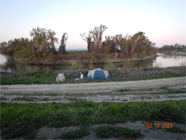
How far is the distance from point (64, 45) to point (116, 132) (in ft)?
217

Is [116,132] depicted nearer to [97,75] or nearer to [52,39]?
[97,75]

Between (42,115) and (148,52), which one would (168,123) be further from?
(148,52)

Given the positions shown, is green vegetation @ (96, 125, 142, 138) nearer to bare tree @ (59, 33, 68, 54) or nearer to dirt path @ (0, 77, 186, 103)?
dirt path @ (0, 77, 186, 103)

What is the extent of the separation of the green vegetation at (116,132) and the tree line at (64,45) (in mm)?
40967

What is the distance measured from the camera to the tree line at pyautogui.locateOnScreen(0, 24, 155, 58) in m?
48.8

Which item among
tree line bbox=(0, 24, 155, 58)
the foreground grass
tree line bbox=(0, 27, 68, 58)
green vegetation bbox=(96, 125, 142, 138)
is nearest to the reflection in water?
tree line bbox=(0, 24, 155, 58)

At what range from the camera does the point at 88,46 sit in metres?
71.4

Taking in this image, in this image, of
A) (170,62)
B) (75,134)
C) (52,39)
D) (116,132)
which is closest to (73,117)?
(75,134)

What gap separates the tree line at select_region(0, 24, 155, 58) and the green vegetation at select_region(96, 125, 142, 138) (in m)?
41.0

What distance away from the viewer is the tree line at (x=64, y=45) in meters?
48.8

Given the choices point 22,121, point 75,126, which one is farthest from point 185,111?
point 22,121

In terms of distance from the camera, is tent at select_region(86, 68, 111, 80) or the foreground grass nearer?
the foreground grass

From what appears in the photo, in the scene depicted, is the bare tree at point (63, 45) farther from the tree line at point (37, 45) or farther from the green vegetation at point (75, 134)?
the green vegetation at point (75, 134)

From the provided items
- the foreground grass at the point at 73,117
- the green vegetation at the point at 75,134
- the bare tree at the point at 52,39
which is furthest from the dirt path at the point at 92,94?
the bare tree at the point at 52,39
